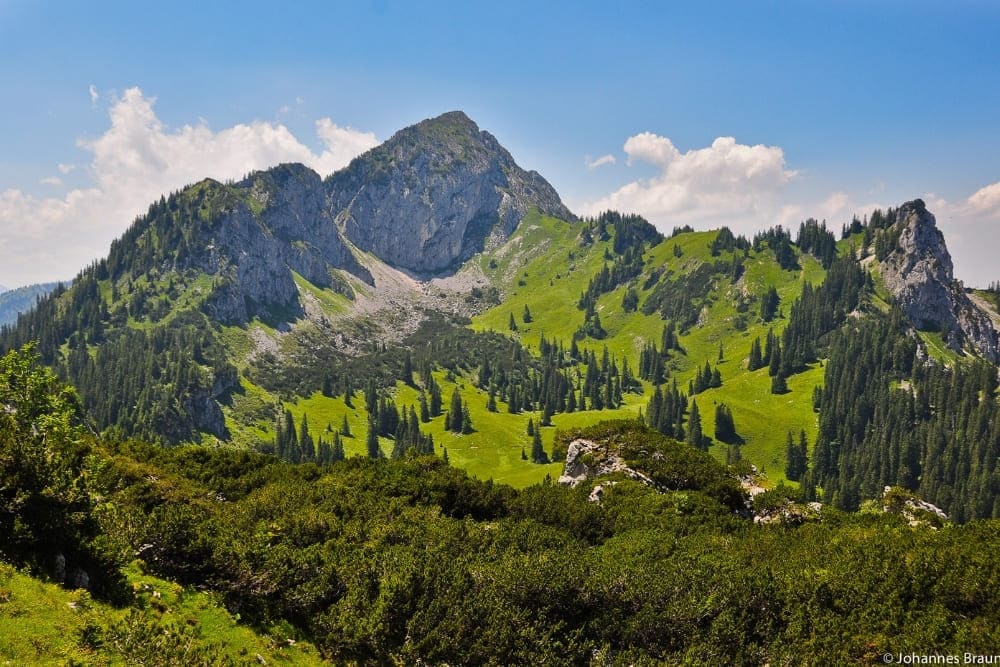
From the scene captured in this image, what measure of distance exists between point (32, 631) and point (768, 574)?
33.2m

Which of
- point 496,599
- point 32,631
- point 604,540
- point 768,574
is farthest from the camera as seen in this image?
point 604,540

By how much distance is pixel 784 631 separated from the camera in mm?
28109

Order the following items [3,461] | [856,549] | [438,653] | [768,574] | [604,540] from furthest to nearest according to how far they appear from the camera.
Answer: [604,540]
[856,549]
[768,574]
[438,653]
[3,461]

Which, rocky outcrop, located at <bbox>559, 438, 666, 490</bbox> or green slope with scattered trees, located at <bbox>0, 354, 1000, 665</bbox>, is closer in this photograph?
green slope with scattered trees, located at <bbox>0, 354, 1000, 665</bbox>

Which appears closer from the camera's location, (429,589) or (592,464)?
(429,589)

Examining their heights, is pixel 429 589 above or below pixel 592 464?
above

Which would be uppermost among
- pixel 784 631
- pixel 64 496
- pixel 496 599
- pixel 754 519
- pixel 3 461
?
→ pixel 3 461

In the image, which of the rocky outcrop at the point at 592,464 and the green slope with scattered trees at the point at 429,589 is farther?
the rocky outcrop at the point at 592,464

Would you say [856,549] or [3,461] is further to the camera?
[856,549]

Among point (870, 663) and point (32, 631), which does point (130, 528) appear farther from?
point (870, 663)

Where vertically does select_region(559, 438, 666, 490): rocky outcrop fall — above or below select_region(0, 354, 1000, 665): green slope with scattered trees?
below

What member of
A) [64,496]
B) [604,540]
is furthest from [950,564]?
[64,496]

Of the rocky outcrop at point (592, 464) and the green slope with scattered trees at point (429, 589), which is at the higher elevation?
the green slope with scattered trees at point (429, 589)

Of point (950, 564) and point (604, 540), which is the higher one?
point (950, 564)
